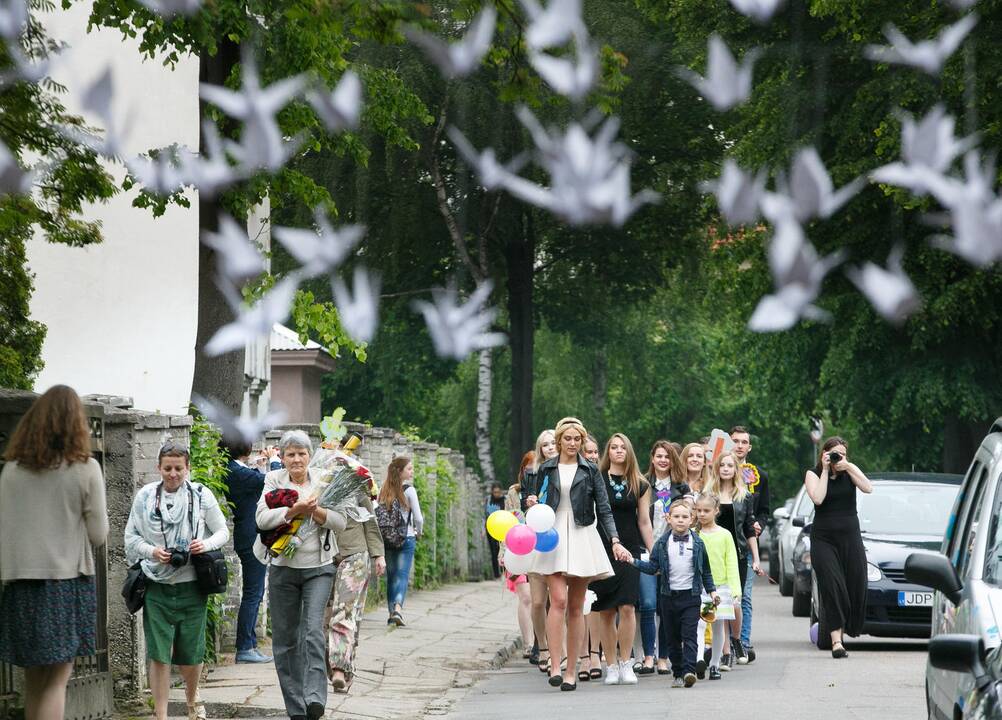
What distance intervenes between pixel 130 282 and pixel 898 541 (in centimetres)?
1836

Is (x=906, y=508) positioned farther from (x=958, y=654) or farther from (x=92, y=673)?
(x=958, y=654)

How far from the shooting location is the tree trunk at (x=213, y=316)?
16828mm

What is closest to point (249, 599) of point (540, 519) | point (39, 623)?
point (540, 519)

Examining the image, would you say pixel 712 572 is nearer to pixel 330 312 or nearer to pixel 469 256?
pixel 330 312

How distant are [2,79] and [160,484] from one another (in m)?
7.09

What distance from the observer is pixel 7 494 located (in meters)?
9.16

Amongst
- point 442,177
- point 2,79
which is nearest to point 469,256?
point 442,177

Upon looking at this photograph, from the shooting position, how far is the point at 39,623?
9031 millimetres

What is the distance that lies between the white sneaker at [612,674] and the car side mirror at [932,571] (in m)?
6.70

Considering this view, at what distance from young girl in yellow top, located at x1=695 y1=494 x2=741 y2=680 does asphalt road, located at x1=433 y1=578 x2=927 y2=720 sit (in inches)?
9.9

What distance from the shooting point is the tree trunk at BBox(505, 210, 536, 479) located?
41.8 metres

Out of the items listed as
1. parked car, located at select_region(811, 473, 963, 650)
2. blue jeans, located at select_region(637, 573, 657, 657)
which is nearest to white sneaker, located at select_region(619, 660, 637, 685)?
blue jeans, located at select_region(637, 573, 657, 657)

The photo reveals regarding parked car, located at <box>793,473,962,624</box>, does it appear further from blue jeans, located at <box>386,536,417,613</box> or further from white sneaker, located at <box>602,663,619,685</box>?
blue jeans, located at <box>386,536,417,613</box>

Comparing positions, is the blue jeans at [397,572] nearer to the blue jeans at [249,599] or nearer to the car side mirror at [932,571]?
the blue jeans at [249,599]
